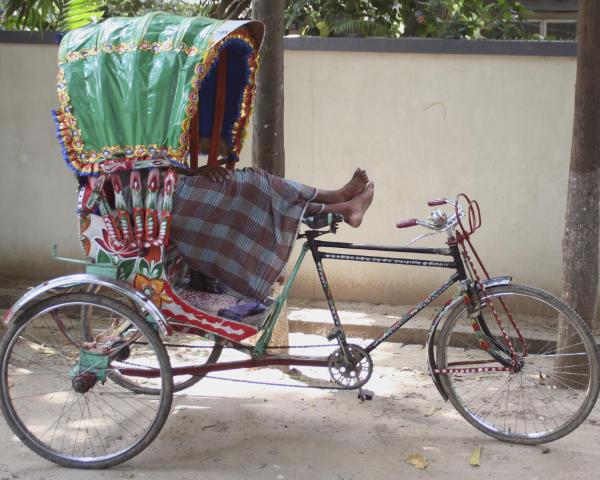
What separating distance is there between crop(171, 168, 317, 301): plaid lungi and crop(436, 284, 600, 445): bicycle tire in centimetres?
89

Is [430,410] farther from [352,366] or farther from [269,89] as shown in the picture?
A: [269,89]

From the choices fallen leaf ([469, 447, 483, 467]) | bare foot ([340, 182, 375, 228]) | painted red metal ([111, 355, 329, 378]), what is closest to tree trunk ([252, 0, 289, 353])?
painted red metal ([111, 355, 329, 378])

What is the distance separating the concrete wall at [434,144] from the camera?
5.97m

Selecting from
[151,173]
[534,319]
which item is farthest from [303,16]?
[151,173]

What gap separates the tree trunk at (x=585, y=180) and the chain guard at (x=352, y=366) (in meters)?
1.30

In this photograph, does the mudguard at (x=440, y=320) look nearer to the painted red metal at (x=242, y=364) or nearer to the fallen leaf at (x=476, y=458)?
the fallen leaf at (x=476, y=458)

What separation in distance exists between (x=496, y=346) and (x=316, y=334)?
6.76ft

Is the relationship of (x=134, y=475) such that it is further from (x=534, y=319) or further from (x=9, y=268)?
(x=9, y=268)

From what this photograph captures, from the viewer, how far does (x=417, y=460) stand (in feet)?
12.5

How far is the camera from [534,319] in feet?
17.1

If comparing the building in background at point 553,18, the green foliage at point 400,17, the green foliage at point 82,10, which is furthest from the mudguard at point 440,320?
the building in background at point 553,18

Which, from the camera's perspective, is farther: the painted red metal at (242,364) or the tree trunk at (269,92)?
the tree trunk at (269,92)

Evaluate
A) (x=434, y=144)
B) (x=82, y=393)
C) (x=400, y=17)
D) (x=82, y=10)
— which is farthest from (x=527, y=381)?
(x=82, y=10)

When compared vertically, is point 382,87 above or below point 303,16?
below
